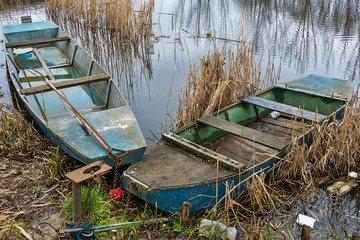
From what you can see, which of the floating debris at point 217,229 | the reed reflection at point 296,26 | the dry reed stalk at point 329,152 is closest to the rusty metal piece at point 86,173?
the floating debris at point 217,229

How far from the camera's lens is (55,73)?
24.7 feet

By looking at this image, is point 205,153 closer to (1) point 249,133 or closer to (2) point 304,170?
(1) point 249,133

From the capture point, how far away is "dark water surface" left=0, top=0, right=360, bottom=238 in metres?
7.46

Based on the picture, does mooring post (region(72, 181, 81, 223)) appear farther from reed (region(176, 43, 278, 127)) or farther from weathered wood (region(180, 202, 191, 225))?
reed (region(176, 43, 278, 127))

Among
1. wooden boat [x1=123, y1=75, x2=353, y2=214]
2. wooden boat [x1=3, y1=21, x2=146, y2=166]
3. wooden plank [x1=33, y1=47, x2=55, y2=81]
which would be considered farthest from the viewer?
wooden plank [x1=33, y1=47, x2=55, y2=81]

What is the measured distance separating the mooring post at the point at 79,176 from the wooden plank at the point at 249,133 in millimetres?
1807

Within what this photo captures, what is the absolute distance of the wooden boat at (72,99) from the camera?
14.1ft

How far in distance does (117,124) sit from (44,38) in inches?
218

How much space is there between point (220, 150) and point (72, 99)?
2.82 meters

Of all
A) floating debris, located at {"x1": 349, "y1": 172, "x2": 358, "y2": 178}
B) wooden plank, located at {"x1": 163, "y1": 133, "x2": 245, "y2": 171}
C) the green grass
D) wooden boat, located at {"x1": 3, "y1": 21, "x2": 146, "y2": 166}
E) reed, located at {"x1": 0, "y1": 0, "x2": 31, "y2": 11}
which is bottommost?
floating debris, located at {"x1": 349, "y1": 172, "x2": 358, "y2": 178}

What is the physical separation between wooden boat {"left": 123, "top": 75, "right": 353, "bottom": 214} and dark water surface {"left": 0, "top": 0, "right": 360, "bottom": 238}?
91cm

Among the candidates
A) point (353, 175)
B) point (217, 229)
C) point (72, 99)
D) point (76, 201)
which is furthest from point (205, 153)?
point (72, 99)

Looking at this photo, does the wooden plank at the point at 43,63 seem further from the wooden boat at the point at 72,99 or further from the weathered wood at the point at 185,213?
the weathered wood at the point at 185,213

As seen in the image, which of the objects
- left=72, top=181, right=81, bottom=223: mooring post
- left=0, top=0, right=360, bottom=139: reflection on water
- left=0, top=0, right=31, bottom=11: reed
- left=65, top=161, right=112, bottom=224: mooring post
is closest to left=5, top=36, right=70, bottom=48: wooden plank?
left=0, top=0, right=360, bottom=139: reflection on water
